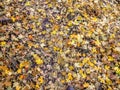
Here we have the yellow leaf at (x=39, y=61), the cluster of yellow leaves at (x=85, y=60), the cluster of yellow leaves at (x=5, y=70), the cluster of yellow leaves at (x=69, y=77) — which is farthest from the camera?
the cluster of yellow leaves at (x=85, y=60)

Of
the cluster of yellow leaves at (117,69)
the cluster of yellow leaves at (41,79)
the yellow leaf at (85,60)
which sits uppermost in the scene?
the yellow leaf at (85,60)

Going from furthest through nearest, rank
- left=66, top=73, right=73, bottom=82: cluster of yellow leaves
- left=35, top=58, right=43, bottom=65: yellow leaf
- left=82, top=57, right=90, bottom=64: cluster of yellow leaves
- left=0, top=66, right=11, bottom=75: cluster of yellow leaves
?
left=82, top=57, right=90, bottom=64: cluster of yellow leaves → left=35, top=58, right=43, bottom=65: yellow leaf → left=66, top=73, right=73, bottom=82: cluster of yellow leaves → left=0, top=66, right=11, bottom=75: cluster of yellow leaves

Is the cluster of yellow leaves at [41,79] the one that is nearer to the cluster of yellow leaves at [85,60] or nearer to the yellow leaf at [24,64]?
the yellow leaf at [24,64]

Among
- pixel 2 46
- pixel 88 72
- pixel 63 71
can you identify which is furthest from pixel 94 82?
pixel 2 46

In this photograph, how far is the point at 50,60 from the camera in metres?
5.12

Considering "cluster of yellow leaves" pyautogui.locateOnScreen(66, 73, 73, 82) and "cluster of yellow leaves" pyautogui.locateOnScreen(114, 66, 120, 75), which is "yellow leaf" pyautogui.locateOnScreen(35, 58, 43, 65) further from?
"cluster of yellow leaves" pyautogui.locateOnScreen(114, 66, 120, 75)

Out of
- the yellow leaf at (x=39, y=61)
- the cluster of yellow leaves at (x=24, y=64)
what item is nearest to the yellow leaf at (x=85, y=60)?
the yellow leaf at (x=39, y=61)

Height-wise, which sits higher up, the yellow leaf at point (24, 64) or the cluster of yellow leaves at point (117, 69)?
the yellow leaf at point (24, 64)

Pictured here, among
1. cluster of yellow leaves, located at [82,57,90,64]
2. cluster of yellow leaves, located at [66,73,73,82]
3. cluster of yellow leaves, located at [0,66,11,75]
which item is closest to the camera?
cluster of yellow leaves, located at [0,66,11,75]

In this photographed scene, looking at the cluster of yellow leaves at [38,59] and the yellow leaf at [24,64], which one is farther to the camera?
the cluster of yellow leaves at [38,59]

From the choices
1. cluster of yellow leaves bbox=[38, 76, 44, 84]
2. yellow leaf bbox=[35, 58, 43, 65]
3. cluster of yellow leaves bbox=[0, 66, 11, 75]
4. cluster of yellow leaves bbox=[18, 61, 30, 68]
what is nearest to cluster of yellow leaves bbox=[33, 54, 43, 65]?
yellow leaf bbox=[35, 58, 43, 65]

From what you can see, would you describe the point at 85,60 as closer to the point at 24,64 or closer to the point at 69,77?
the point at 69,77

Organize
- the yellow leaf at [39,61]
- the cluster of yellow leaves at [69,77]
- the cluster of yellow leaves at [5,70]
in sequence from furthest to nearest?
the yellow leaf at [39,61]
the cluster of yellow leaves at [69,77]
the cluster of yellow leaves at [5,70]

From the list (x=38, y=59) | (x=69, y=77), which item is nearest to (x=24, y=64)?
(x=38, y=59)
